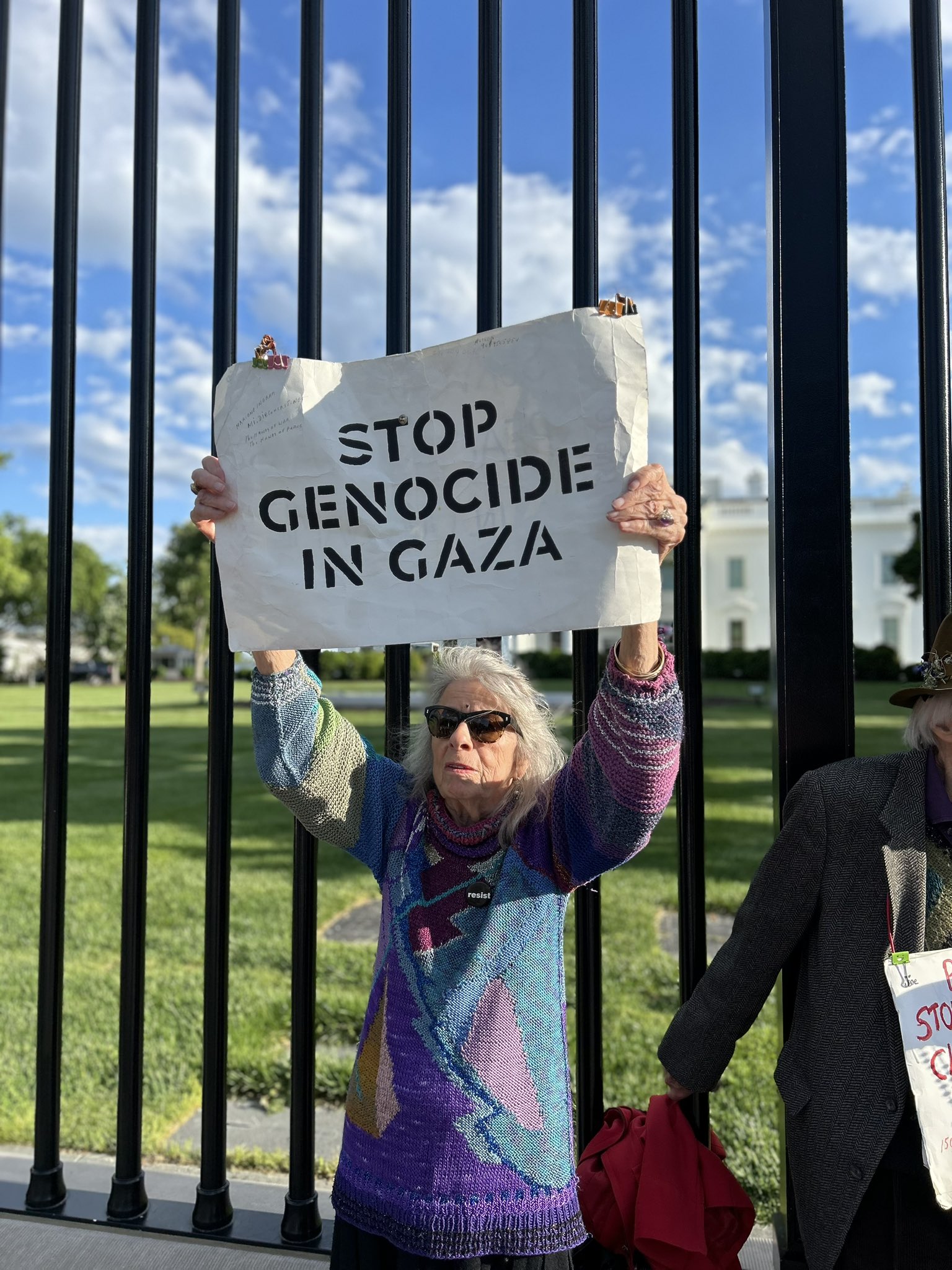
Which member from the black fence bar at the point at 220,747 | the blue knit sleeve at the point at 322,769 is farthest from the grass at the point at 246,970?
the blue knit sleeve at the point at 322,769

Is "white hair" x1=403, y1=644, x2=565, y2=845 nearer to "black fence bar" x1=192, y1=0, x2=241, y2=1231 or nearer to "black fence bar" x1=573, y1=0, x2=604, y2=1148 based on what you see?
"black fence bar" x1=573, y1=0, x2=604, y2=1148

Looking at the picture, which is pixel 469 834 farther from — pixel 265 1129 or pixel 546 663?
pixel 546 663

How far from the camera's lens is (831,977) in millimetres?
1973

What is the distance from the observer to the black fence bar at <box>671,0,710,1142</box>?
90.5 inches

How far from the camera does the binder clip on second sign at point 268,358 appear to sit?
212cm

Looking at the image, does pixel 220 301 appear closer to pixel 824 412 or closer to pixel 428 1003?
pixel 824 412

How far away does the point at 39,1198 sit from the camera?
8.61 feet

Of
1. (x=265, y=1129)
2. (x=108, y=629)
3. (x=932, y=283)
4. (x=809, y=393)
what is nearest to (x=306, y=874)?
(x=809, y=393)

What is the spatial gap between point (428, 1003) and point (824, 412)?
1.55 metres

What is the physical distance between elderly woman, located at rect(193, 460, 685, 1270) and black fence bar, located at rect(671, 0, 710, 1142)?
39 centimetres

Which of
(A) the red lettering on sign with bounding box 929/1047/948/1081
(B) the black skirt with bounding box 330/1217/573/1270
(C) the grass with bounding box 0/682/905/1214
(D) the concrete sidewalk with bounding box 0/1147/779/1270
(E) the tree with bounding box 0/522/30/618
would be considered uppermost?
(E) the tree with bounding box 0/522/30/618

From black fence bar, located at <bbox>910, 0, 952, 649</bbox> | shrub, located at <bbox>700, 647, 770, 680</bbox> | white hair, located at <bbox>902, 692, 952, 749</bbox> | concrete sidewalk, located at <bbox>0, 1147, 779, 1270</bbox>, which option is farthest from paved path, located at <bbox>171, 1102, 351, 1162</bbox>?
shrub, located at <bbox>700, 647, 770, 680</bbox>

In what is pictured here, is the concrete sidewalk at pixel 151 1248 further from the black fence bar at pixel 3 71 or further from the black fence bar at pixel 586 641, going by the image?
the black fence bar at pixel 3 71

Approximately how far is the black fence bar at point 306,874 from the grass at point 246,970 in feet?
3.52
